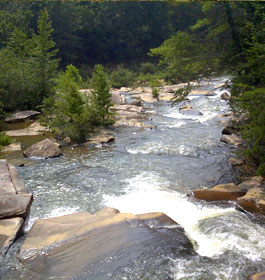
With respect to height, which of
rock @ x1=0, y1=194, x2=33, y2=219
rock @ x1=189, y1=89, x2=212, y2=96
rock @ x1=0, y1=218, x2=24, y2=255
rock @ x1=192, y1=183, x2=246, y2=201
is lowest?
rock @ x1=189, y1=89, x2=212, y2=96

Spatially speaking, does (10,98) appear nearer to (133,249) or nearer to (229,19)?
(229,19)

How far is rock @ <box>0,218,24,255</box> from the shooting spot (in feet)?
18.9

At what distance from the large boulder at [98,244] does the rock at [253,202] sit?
175 centimetres

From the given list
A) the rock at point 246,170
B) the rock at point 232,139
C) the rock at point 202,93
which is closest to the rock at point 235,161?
the rock at point 246,170

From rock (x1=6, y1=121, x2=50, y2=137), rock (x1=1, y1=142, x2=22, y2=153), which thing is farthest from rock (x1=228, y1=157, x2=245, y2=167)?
rock (x1=6, y1=121, x2=50, y2=137)

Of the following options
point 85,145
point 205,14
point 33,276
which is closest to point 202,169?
point 85,145

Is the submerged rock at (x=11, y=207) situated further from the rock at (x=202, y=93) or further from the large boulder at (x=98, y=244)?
the rock at (x=202, y=93)

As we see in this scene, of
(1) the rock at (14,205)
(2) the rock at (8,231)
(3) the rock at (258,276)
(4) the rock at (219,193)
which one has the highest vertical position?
(1) the rock at (14,205)

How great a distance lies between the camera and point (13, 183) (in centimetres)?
793

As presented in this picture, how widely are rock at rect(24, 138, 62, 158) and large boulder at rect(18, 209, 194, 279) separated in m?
5.00

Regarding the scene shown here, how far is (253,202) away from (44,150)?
7155mm

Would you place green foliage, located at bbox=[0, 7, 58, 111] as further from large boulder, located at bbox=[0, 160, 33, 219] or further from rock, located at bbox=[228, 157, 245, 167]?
rock, located at bbox=[228, 157, 245, 167]

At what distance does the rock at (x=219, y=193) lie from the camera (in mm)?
7953

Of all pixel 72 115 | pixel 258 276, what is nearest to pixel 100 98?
pixel 72 115
